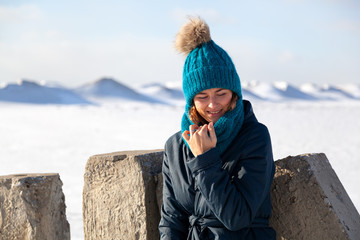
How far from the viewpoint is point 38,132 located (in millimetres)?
13719

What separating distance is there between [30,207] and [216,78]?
150cm

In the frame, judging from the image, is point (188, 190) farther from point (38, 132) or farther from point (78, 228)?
point (38, 132)

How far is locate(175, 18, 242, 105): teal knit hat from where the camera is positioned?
2.05 m

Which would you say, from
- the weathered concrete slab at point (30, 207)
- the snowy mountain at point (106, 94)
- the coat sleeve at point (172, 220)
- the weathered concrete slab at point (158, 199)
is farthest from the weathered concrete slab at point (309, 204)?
the snowy mountain at point (106, 94)

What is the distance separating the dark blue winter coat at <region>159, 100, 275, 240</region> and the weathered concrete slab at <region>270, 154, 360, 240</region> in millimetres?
232

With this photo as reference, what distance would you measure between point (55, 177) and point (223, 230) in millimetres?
1321

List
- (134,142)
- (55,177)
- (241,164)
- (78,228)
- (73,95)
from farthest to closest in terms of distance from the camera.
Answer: (73,95), (134,142), (78,228), (55,177), (241,164)

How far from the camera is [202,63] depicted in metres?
2.06

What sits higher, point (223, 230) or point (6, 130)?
point (6, 130)

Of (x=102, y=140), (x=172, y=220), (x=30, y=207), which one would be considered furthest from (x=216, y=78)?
(x=102, y=140)

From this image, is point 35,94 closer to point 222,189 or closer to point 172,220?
point 172,220

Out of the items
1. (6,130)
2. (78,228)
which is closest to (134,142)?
(6,130)

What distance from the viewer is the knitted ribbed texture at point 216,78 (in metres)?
2.01

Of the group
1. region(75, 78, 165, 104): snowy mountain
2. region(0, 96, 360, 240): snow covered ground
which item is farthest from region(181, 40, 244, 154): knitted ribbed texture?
region(75, 78, 165, 104): snowy mountain
